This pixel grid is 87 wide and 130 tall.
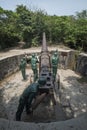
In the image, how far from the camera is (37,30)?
18547mm

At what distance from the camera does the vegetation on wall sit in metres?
16.9

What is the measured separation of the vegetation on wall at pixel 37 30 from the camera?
1694 centimetres

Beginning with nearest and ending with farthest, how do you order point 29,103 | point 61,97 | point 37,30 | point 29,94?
point 29,94
point 29,103
point 61,97
point 37,30

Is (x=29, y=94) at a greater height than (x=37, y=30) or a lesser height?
lesser

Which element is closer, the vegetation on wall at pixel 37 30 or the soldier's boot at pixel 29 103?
Answer: the soldier's boot at pixel 29 103

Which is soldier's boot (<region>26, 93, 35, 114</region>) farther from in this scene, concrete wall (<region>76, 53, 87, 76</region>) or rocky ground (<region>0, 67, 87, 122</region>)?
concrete wall (<region>76, 53, 87, 76</region>)

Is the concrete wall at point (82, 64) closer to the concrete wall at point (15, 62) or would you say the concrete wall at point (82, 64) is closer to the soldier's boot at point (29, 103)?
the concrete wall at point (15, 62)

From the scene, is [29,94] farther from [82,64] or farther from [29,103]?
[82,64]

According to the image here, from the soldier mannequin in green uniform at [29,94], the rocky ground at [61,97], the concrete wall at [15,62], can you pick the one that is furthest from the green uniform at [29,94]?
the concrete wall at [15,62]

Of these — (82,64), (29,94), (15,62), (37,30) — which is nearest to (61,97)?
(29,94)

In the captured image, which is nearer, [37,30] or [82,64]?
[82,64]

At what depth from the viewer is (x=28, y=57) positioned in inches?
514

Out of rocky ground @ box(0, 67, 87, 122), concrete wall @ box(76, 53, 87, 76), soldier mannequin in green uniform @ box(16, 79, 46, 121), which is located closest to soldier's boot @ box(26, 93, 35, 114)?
soldier mannequin in green uniform @ box(16, 79, 46, 121)

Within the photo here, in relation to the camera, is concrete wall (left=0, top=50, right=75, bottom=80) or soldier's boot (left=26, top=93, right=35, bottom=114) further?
concrete wall (left=0, top=50, right=75, bottom=80)
